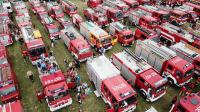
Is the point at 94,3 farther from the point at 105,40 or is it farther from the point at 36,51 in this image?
the point at 36,51

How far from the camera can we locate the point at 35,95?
22.7 meters

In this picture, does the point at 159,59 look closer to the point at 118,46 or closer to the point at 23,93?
the point at 118,46

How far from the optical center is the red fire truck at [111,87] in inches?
751

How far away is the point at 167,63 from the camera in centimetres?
2423

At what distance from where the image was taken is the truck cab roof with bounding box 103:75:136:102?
1900cm

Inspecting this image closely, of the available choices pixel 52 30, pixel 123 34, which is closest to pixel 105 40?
pixel 123 34

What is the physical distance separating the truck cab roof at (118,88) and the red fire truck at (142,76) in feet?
8.20

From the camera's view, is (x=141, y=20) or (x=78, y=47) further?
(x=141, y=20)

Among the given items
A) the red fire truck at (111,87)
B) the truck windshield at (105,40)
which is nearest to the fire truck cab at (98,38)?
the truck windshield at (105,40)

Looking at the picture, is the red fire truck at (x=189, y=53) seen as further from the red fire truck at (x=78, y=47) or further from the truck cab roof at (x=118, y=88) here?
the red fire truck at (x=78, y=47)

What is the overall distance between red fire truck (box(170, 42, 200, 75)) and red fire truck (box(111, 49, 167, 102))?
6.78 m

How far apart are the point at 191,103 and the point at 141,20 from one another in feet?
73.9

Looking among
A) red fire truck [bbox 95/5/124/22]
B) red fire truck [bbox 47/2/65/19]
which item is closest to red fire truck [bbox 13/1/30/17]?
red fire truck [bbox 47/2/65/19]

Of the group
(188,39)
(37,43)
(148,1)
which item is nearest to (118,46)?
(188,39)
